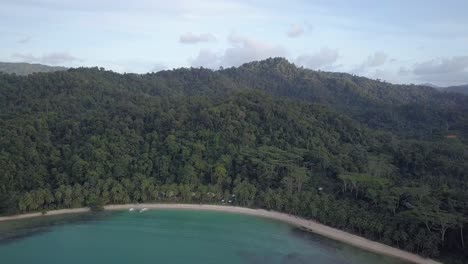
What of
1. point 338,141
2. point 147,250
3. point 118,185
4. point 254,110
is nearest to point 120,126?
point 118,185

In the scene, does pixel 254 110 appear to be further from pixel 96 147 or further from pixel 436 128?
pixel 436 128

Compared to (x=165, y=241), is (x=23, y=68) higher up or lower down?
higher up

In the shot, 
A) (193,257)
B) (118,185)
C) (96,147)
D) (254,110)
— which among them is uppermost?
(254,110)

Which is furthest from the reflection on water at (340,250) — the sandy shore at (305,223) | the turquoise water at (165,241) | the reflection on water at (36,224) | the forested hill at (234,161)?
the reflection on water at (36,224)

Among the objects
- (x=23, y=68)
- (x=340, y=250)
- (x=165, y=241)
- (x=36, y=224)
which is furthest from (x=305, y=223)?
(x=23, y=68)

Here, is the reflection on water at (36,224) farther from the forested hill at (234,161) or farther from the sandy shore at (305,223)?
the forested hill at (234,161)

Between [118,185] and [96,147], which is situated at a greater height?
[96,147]

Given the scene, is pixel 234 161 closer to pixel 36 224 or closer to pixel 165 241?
pixel 165 241
